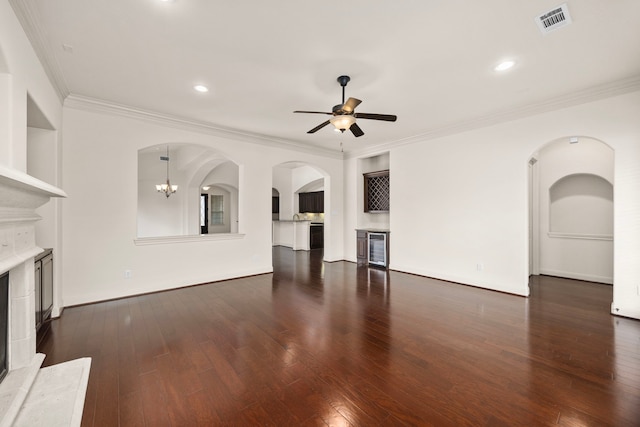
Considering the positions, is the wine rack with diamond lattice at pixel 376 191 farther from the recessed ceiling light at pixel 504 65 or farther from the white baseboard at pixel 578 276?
the recessed ceiling light at pixel 504 65

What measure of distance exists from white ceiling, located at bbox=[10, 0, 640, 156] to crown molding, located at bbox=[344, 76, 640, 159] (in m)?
0.02

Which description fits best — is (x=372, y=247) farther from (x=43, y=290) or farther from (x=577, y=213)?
(x=43, y=290)

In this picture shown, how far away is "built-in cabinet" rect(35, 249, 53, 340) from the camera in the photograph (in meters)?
2.93

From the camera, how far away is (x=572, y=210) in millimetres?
5551

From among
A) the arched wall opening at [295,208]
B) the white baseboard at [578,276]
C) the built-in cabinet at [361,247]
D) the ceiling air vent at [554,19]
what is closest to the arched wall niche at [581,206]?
the white baseboard at [578,276]

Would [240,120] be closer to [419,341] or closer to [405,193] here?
[405,193]

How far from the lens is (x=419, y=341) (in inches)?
112

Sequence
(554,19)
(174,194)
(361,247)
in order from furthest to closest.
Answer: (174,194), (361,247), (554,19)

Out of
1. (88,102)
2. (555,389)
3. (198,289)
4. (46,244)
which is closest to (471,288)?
→ (555,389)

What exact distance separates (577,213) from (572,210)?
0.10m

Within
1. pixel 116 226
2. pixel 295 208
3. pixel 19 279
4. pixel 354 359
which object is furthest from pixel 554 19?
pixel 295 208

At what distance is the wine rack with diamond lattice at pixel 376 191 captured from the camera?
696 cm

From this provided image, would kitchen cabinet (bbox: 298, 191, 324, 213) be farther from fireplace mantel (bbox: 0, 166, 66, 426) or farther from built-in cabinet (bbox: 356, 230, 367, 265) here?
fireplace mantel (bbox: 0, 166, 66, 426)

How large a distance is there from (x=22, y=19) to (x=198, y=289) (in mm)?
3795
